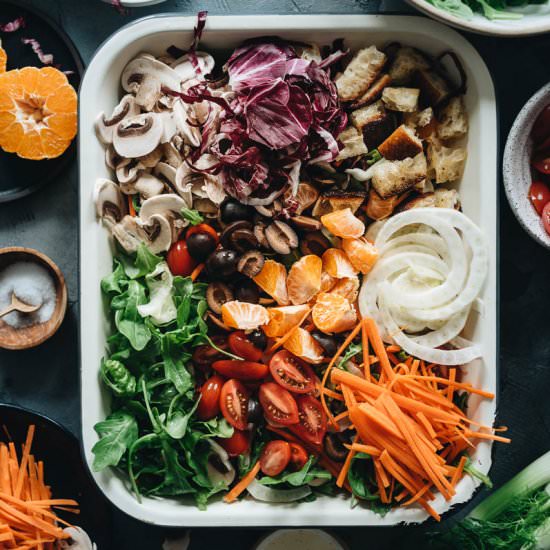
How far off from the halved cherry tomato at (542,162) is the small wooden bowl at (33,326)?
1647 mm

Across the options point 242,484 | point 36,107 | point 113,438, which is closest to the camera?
point 113,438

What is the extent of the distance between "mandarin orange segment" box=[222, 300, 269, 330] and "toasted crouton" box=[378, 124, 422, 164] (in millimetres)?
645

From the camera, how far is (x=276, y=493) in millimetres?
2234

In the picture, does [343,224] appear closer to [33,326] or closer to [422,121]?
[422,121]

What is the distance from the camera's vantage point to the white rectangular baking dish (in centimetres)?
215

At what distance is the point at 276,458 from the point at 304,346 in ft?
1.21

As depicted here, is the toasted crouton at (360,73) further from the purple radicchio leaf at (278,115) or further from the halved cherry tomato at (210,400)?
the halved cherry tomato at (210,400)

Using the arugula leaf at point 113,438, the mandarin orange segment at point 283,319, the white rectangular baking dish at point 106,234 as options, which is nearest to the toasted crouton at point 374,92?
the white rectangular baking dish at point 106,234

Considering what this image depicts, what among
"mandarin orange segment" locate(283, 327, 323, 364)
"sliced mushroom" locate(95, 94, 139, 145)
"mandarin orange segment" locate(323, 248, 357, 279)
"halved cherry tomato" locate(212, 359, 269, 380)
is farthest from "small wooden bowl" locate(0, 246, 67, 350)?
"mandarin orange segment" locate(323, 248, 357, 279)

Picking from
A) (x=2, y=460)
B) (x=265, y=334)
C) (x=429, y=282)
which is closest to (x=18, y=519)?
(x=2, y=460)

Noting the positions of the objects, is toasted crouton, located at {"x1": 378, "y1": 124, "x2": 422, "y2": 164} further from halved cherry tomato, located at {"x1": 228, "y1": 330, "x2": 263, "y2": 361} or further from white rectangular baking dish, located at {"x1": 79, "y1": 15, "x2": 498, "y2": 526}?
halved cherry tomato, located at {"x1": 228, "y1": 330, "x2": 263, "y2": 361}

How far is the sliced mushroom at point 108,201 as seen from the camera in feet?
7.11

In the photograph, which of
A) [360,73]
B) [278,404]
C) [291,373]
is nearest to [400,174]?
[360,73]

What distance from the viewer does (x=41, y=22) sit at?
2.47 metres
